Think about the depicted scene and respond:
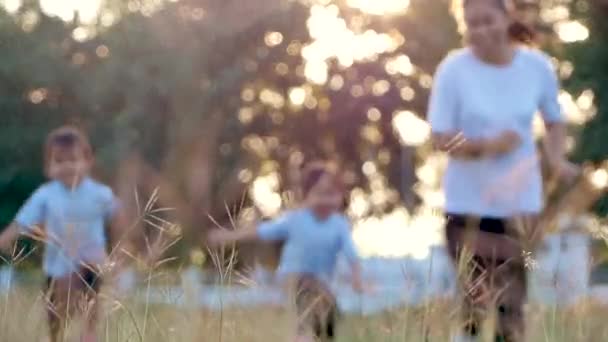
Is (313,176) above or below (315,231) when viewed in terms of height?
above

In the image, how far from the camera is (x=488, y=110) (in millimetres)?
4496

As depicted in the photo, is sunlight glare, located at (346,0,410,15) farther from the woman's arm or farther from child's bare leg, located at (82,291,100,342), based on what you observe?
child's bare leg, located at (82,291,100,342)

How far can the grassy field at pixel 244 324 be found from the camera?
3133mm

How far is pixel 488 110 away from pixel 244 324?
4.31 feet

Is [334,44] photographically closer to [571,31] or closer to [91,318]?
[571,31]

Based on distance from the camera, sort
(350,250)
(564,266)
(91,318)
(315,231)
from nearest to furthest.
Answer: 1. (91,318)
2. (564,266)
3. (350,250)
4. (315,231)

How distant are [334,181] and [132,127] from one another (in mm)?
17398

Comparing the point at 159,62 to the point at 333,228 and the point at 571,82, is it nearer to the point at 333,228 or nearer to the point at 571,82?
the point at 571,82

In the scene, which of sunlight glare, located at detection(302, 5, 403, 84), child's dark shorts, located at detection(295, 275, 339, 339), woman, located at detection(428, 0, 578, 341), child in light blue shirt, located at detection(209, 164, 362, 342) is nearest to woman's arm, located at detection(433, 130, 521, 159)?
woman, located at detection(428, 0, 578, 341)

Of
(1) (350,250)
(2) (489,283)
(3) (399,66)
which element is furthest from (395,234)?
(3) (399,66)

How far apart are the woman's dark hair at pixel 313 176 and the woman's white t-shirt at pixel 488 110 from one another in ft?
7.06

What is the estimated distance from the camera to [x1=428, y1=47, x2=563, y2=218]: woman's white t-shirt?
4.43m

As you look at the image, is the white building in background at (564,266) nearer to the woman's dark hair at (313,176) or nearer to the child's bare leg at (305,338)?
the child's bare leg at (305,338)

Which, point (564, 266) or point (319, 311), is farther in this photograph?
point (319, 311)
